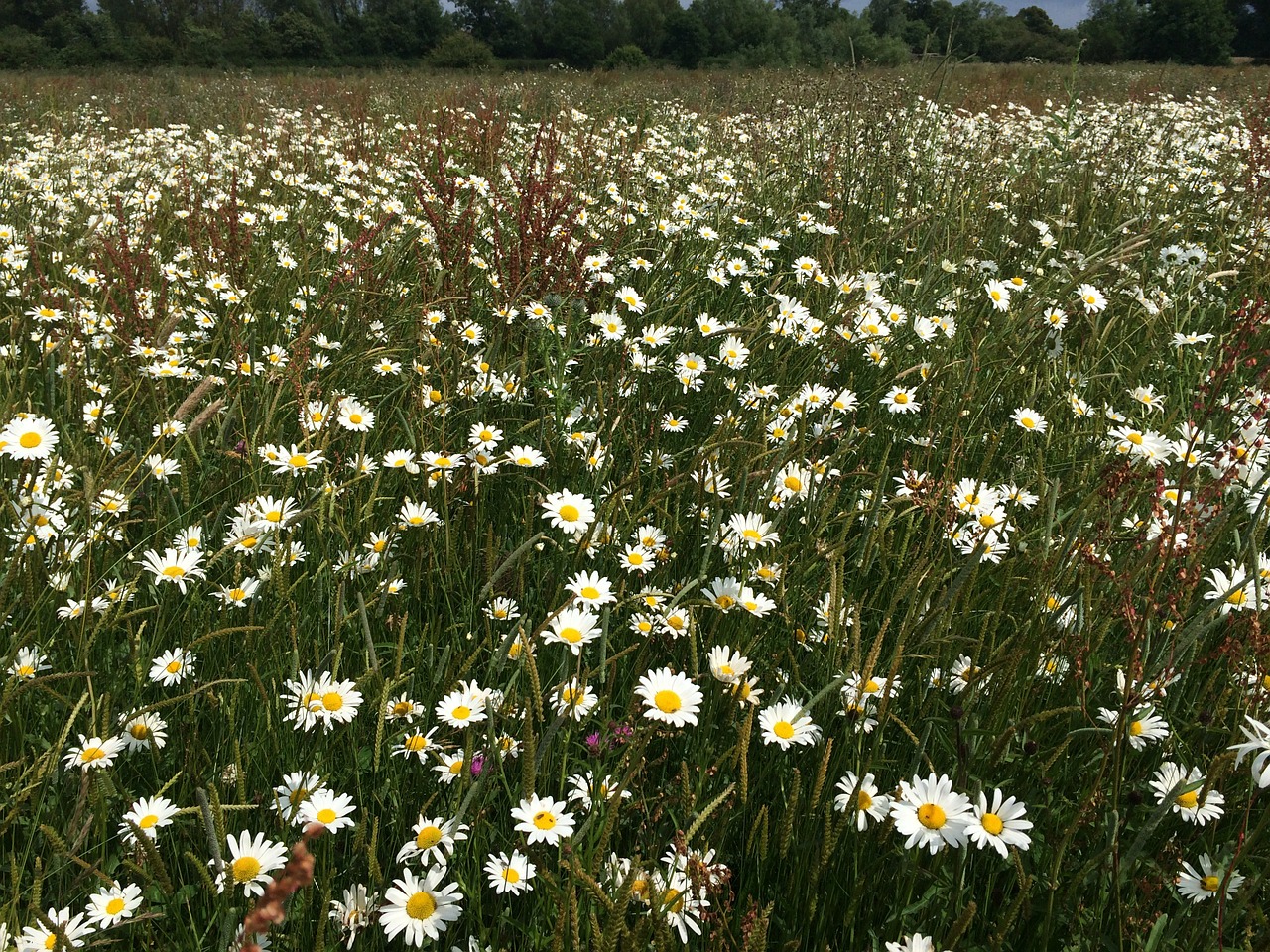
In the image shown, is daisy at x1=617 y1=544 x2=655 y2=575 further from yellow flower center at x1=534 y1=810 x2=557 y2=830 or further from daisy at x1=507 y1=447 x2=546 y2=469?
yellow flower center at x1=534 y1=810 x2=557 y2=830

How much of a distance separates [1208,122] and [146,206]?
7.89 m

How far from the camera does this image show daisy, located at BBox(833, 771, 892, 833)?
3.84ft

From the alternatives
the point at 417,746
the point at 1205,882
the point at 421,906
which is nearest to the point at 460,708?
the point at 417,746

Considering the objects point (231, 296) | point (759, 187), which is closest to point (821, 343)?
point (759, 187)

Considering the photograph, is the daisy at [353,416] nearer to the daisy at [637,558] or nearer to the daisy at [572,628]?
the daisy at [637,558]

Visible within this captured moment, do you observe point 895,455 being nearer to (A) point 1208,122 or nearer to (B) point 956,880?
(B) point 956,880

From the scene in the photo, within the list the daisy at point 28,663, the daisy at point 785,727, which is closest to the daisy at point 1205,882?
the daisy at point 785,727

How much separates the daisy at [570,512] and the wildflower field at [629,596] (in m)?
0.01

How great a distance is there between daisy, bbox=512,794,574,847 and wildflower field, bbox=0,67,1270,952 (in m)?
0.01

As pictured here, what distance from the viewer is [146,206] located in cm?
414

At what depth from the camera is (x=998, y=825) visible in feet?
3.72

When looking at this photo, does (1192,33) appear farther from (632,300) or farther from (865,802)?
(865,802)

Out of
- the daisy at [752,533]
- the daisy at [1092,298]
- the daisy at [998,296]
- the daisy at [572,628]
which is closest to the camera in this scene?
the daisy at [572,628]

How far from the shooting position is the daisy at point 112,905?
1.09 meters
